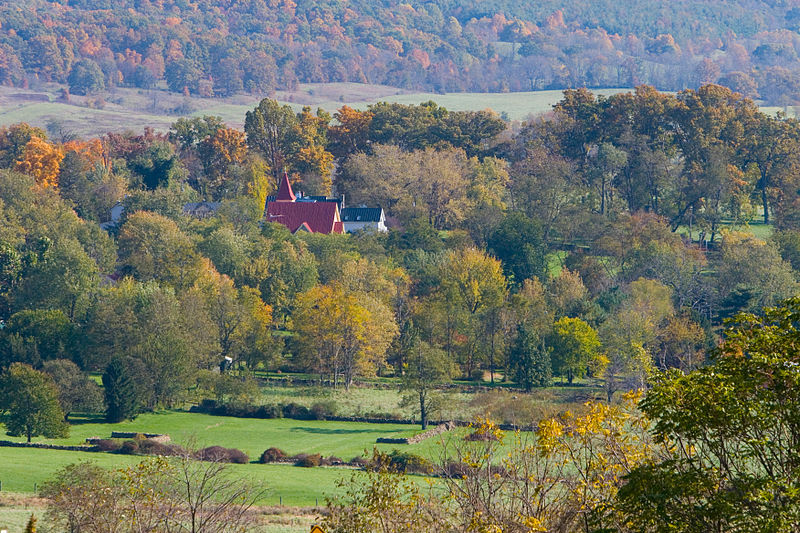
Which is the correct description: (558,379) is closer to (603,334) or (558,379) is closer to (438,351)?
(603,334)

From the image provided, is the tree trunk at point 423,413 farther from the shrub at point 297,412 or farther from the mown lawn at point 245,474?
the mown lawn at point 245,474

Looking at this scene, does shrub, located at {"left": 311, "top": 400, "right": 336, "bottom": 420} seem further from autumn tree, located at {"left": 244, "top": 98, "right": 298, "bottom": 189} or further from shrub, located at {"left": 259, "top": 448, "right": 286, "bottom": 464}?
autumn tree, located at {"left": 244, "top": 98, "right": 298, "bottom": 189}

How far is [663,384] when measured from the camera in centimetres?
1920

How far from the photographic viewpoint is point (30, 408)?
5506cm

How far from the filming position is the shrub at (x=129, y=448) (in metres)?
51.3

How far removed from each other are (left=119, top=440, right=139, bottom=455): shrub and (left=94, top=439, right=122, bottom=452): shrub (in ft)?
1.15

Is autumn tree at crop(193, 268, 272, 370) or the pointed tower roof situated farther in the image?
the pointed tower roof

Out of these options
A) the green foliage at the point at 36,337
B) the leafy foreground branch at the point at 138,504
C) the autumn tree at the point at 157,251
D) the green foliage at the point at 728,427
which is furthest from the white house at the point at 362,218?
the green foliage at the point at 728,427

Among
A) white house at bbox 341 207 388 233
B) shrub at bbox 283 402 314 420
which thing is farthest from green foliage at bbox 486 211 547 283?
shrub at bbox 283 402 314 420

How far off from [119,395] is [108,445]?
7.81 metres

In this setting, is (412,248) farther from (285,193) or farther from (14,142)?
(14,142)

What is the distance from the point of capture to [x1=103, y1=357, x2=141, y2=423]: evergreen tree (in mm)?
59406

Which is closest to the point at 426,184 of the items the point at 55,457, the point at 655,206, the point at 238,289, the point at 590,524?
the point at 655,206

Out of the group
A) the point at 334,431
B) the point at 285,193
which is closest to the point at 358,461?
the point at 334,431
